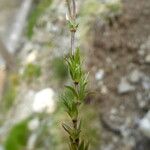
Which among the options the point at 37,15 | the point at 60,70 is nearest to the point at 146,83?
the point at 60,70

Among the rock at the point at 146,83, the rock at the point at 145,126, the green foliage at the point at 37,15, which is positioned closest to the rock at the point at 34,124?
the rock at the point at 146,83

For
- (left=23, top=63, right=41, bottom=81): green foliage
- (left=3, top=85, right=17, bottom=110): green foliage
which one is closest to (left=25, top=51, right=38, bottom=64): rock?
(left=23, top=63, right=41, bottom=81): green foliage

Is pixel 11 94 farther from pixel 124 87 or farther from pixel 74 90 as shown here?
pixel 74 90

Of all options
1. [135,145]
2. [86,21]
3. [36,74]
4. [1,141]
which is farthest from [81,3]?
[135,145]

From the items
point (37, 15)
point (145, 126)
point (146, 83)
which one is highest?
point (37, 15)

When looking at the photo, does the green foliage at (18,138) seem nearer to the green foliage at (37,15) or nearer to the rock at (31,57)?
the rock at (31,57)

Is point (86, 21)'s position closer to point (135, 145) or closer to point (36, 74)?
point (36, 74)
